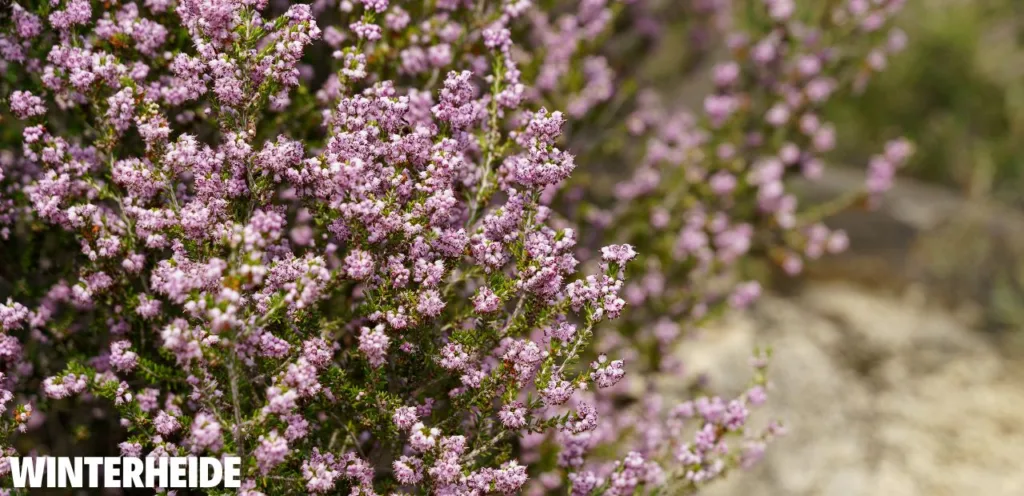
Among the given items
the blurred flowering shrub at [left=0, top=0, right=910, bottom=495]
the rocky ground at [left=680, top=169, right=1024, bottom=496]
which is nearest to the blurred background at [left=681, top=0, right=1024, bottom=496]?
the rocky ground at [left=680, top=169, right=1024, bottom=496]

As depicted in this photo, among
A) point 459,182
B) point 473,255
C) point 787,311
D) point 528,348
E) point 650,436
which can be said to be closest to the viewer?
point 528,348

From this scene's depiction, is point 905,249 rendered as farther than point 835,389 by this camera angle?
Yes

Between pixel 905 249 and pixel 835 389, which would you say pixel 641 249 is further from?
pixel 905 249

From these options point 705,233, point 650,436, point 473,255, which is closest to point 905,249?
point 705,233

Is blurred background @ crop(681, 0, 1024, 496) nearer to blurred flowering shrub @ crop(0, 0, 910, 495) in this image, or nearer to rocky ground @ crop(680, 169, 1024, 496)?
rocky ground @ crop(680, 169, 1024, 496)

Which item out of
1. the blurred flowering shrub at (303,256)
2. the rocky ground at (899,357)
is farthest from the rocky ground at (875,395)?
the blurred flowering shrub at (303,256)

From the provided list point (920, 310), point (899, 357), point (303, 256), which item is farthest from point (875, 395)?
point (303, 256)
